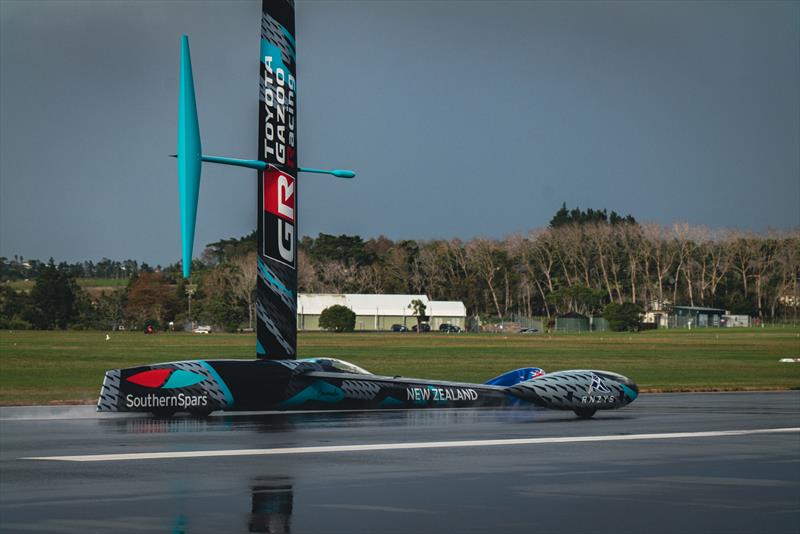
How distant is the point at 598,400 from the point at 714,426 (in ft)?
8.78

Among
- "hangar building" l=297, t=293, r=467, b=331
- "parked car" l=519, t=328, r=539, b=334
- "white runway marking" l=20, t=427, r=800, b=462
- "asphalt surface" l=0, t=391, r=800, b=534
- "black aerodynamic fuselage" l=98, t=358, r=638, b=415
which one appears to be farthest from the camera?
"hangar building" l=297, t=293, r=467, b=331

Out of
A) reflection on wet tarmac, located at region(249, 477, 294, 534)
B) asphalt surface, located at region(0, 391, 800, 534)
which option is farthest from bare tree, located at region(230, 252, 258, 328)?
reflection on wet tarmac, located at region(249, 477, 294, 534)

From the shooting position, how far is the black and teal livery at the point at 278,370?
76.8 feet

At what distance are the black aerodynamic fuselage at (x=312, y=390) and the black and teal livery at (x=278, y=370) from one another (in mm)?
21

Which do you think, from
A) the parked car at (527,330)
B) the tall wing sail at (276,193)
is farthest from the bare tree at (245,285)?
the tall wing sail at (276,193)

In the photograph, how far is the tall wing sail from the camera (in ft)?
89.7

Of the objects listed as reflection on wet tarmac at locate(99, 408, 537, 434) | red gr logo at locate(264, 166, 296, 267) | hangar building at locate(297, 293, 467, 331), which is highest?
hangar building at locate(297, 293, 467, 331)

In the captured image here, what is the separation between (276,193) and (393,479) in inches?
535

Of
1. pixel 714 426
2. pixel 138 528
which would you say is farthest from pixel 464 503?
pixel 714 426

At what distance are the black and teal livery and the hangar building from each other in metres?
131

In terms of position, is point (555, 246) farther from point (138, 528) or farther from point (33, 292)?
point (138, 528)

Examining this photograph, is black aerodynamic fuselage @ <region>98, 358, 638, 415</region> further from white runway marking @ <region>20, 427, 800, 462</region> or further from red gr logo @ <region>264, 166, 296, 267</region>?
white runway marking @ <region>20, 427, 800, 462</region>

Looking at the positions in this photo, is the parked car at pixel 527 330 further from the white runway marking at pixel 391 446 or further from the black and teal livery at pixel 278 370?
the white runway marking at pixel 391 446

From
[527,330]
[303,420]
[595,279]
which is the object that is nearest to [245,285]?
[527,330]
